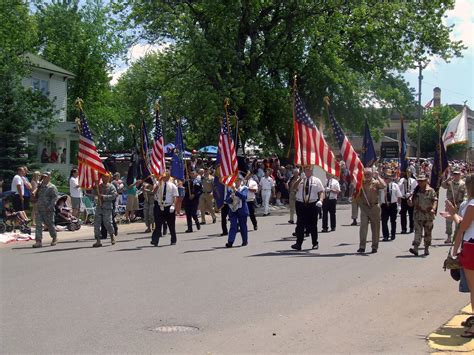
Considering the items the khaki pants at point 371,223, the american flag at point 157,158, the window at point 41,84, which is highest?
the window at point 41,84

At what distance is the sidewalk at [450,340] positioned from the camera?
287 inches

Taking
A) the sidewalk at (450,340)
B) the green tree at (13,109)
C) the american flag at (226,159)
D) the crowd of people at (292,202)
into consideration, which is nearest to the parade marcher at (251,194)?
the crowd of people at (292,202)

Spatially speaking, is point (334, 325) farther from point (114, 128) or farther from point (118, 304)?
point (114, 128)

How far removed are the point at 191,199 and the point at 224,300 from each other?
443 inches

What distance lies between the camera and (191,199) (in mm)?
20859

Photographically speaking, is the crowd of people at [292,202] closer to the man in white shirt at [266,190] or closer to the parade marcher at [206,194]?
the parade marcher at [206,194]

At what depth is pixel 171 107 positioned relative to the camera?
116ft

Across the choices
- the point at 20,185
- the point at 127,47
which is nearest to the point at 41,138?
the point at 127,47

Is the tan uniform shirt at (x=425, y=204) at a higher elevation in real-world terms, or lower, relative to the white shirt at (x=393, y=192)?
lower

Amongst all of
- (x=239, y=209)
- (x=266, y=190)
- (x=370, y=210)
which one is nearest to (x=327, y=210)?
(x=239, y=209)

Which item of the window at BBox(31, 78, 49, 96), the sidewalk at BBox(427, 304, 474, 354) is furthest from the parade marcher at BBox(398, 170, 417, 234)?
the window at BBox(31, 78, 49, 96)

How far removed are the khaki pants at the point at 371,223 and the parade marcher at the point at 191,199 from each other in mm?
6932

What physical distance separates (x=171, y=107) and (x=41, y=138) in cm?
703

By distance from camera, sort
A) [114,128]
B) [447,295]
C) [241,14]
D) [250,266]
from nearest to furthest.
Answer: [447,295]
[250,266]
[241,14]
[114,128]
